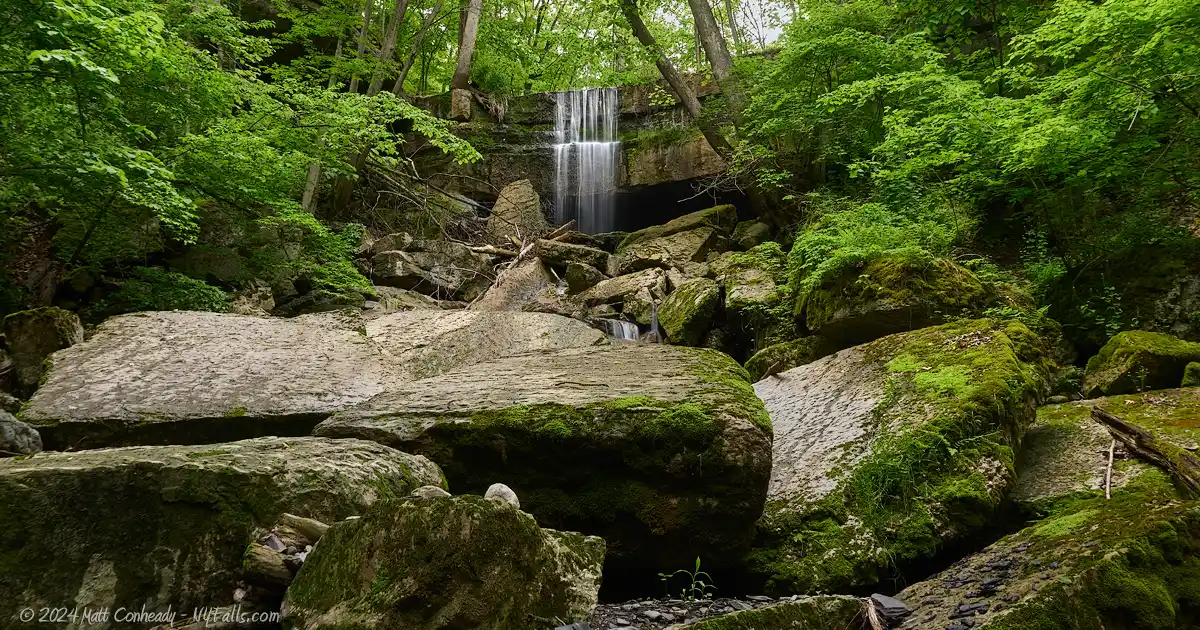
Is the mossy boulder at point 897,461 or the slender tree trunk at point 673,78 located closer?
the mossy boulder at point 897,461

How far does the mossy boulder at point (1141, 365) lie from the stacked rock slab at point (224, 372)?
5.68 metres

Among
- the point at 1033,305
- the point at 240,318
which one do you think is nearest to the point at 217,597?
the point at 240,318

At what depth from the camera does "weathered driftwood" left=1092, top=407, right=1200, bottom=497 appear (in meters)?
3.01

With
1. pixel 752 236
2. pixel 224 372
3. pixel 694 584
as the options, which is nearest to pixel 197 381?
pixel 224 372

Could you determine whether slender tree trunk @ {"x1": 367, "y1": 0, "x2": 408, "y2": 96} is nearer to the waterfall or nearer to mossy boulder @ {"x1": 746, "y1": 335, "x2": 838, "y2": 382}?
the waterfall

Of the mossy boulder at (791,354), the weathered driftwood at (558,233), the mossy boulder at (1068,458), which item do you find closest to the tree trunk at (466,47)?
the weathered driftwood at (558,233)

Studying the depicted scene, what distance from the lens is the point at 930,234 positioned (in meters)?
7.43

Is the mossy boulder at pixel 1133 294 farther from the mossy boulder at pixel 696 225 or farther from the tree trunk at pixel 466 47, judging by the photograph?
the tree trunk at pixel 466 47

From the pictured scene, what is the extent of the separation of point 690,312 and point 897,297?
13.3 ft

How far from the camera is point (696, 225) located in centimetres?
1401

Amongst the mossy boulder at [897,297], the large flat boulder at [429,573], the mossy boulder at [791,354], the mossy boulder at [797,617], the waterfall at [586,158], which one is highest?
the waterfall at [586,158]

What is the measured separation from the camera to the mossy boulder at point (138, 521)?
7.03 ft

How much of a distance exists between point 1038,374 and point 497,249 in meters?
11.6

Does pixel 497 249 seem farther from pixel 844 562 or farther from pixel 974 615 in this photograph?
pixel 974 615
